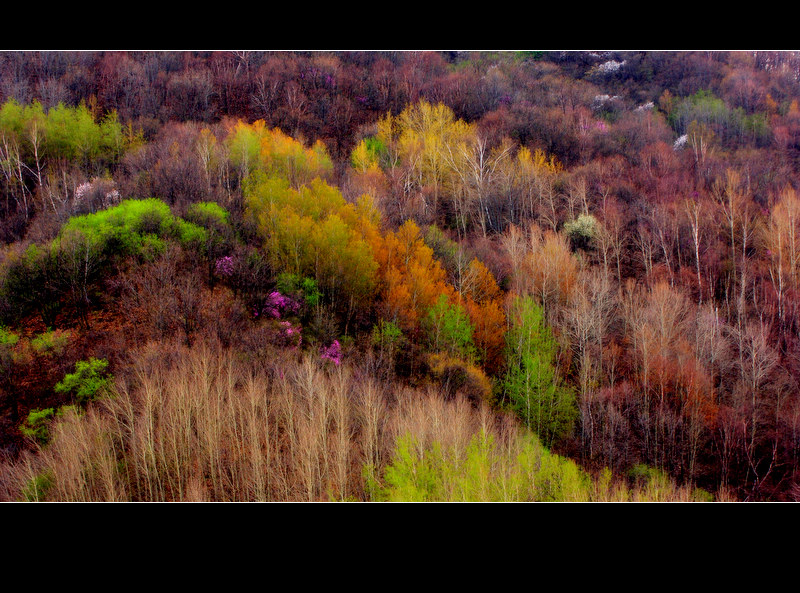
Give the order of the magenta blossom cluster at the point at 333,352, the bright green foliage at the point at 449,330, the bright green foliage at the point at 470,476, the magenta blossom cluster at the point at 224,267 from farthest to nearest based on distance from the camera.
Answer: the bright green foliage at the point at 449,330, the magenta blossom cluster at the point at 224,267, the magenta blossom cluster at the point at 333,352, the bright green foliage at the point at 470,476

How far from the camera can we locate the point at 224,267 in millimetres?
25016

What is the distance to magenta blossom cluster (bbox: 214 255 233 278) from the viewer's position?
24859mm

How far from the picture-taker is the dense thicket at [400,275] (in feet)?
58.2

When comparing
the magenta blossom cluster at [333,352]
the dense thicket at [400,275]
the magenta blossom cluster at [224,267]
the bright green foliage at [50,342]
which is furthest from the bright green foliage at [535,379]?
the bright green foliage at [50,342]

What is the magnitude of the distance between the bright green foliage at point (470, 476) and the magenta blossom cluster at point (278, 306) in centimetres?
1019

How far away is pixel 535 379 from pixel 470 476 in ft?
37.9

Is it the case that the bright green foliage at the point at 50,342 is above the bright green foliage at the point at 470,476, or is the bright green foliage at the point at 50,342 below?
above

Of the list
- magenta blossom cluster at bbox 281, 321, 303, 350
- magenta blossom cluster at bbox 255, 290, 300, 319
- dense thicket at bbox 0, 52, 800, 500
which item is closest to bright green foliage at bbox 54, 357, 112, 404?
dense thicket at bbox 0, 52, 800, 500

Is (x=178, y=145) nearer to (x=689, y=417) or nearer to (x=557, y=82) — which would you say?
A: (x=689, y=417)

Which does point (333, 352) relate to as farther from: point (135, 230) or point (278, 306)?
point (135, 230)

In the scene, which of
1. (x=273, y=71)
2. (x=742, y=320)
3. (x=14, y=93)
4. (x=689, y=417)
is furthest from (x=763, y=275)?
(x=14, y=93)

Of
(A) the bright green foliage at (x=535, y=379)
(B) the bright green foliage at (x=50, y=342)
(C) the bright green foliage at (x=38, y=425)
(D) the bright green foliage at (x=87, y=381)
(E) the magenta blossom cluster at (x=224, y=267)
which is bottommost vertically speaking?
(A) the bright green foliage at (x=535, y=379)

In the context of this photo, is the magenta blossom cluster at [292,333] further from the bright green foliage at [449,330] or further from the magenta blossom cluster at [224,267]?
the bright green foliage at [449,330]

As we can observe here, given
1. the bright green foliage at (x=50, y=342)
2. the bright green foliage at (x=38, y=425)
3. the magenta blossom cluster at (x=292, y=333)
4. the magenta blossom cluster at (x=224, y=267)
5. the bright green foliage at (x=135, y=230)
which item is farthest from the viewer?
the magenta blossom cluster at (x=224, y=267)
